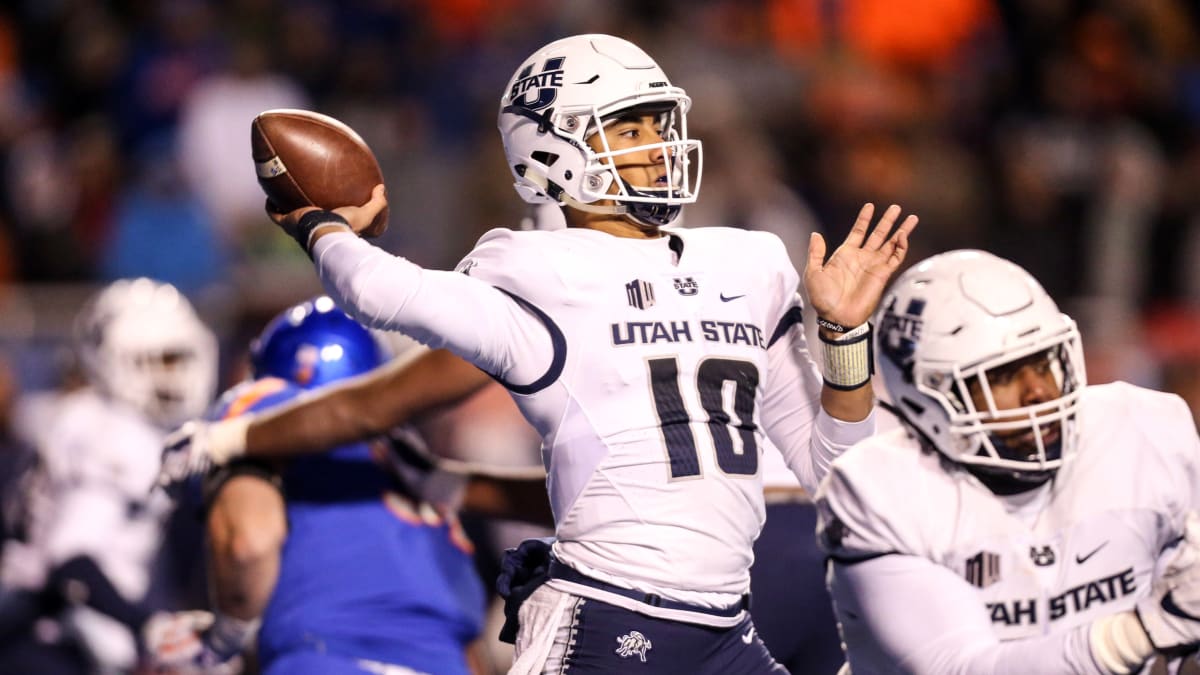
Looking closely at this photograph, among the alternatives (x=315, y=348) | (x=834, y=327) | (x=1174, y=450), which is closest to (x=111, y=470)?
(x=315, y=348)

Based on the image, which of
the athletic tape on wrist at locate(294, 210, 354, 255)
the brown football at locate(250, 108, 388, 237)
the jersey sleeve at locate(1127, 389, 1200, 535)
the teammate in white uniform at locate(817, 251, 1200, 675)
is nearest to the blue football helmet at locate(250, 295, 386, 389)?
the brown football at locate(250, 108, 388, 237)

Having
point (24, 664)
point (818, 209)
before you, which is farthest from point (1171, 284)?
point (24, 664)

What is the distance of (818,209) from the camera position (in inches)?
349

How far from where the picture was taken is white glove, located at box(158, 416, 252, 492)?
4.29 m

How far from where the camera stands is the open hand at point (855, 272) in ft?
12.1

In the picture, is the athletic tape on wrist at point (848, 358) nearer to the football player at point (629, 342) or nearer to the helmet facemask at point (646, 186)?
the football player at point (629, 342)

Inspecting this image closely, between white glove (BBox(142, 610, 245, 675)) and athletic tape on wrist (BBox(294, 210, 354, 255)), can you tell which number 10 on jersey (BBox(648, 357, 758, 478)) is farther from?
white glove (BBox(142, 610, 245, 675))

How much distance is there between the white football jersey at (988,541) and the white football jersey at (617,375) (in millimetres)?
256

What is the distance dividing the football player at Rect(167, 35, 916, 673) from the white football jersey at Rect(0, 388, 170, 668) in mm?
2816

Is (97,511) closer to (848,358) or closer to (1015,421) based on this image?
(848,358)

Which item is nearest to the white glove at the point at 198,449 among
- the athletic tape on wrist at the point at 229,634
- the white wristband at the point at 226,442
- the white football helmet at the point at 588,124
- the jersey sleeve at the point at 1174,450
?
the white wristband at the point at 226,442

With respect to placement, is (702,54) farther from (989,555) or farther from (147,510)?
(989,555)

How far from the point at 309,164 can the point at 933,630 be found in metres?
1.68

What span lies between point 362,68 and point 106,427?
11.9 feet
